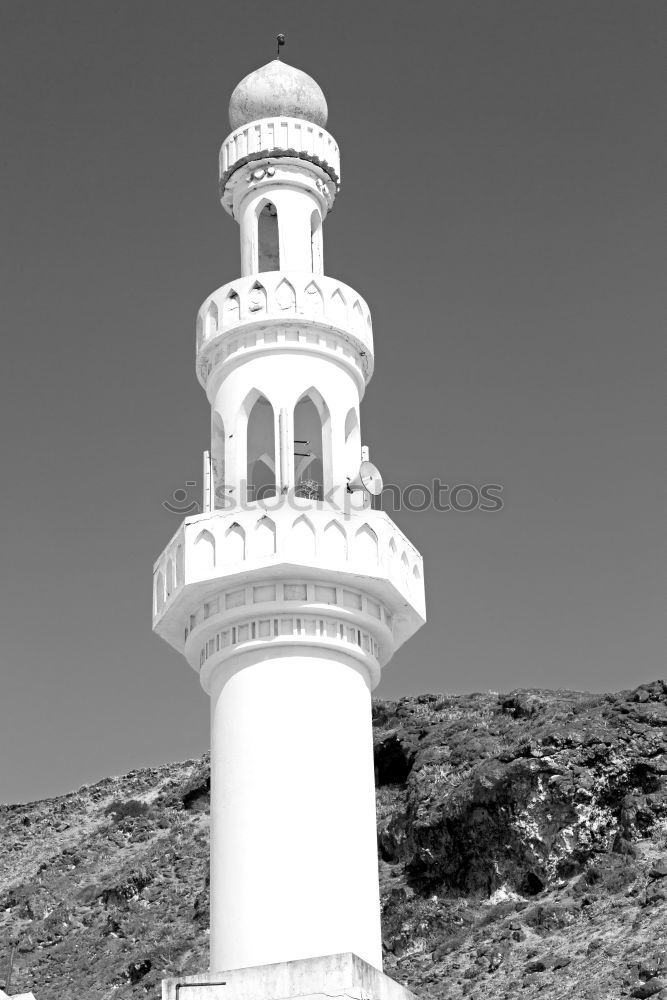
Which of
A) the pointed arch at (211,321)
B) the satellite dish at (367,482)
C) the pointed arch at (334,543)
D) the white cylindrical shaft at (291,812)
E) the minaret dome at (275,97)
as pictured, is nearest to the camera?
the white cylindrical shaft at (291,812)

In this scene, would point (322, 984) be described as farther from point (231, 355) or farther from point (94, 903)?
point (94, 903)

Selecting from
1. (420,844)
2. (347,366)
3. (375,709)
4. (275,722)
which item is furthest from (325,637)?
(375,709)

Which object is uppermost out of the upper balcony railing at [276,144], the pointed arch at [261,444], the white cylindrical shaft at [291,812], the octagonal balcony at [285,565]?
the upper balcony railing at [276,144]

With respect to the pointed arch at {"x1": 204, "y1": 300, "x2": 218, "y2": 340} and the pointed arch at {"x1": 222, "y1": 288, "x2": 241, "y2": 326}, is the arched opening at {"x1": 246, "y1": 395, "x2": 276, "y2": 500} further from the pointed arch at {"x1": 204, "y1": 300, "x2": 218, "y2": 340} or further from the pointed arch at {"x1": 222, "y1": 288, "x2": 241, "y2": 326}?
the pointed arch at {"x1": 222, "y1": 288, "x2": 241, "y2": 326}

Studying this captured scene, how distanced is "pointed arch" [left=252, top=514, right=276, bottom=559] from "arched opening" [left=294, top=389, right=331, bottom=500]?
6.24ft

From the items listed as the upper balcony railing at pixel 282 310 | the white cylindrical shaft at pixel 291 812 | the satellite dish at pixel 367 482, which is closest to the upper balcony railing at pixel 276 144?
the upper balcony railing at pixel 282 310

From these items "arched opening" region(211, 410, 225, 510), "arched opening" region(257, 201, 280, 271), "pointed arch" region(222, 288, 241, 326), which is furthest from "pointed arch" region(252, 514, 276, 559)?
"arched opening" region(257, 201, 280, 271)

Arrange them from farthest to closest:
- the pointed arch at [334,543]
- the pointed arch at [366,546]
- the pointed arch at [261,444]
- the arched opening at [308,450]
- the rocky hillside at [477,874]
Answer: the rocky hillside at [477,874] < the pointed arch at [261,444] < the arched opening at [308,450] < the pointed arch at [366,546] < the pointed arch at [334,543]

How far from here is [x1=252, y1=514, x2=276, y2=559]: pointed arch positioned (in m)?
13.9

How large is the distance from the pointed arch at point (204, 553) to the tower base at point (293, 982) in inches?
157

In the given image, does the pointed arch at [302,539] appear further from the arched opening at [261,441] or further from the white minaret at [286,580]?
the arched opening at [261,441]

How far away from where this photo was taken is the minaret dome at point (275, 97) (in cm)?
1703

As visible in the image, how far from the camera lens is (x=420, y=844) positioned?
173 feet

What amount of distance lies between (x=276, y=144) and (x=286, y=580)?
5.80m
